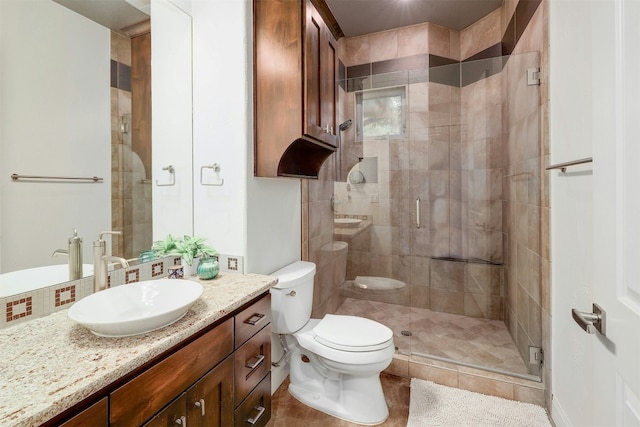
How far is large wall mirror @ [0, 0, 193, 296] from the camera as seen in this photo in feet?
3.29

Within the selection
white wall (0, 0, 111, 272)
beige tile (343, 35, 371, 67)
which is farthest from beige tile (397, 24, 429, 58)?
white wall (0, 0, 111, 272)

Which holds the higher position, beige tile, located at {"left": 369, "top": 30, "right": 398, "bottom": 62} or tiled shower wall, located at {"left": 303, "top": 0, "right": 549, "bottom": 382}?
beige tile, located at {"left": 369, "top": 30, "right": 398, "bottom": 62}

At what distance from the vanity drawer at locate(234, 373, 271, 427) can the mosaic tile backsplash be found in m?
0.74

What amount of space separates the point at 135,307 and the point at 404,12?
3074mm

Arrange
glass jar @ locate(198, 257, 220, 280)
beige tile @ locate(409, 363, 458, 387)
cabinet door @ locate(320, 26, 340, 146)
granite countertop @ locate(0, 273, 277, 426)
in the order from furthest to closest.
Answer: beige tile @ locate(409, 363, 458, 387) → cabinet door @ locate(320, 26, 340, 146) → glass jar @ locate(198, 257, 220, 280) → granite countertop @ locate(0, 273, 277, 426)

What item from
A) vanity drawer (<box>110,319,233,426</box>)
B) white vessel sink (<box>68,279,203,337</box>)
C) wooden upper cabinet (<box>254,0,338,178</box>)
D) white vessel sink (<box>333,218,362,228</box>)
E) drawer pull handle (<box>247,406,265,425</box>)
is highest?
wooden upper cabinet (<box>254,0,338,178</box>)

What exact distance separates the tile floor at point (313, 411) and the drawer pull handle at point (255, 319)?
704 millimetres

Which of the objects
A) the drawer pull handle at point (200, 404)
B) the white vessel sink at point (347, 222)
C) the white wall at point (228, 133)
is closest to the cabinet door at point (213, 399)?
the drawer pull handle at point (200, 404)

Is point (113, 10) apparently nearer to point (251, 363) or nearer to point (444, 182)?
point (251, 363)

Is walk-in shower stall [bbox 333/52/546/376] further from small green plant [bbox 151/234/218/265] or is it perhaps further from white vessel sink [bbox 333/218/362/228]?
small green plant [bbox 151/234/218/265]

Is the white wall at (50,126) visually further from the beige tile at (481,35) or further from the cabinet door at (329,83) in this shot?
the beige tile at (481,35)

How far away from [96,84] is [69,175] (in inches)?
16.1

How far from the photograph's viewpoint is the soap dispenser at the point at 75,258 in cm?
114

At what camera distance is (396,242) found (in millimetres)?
2846
